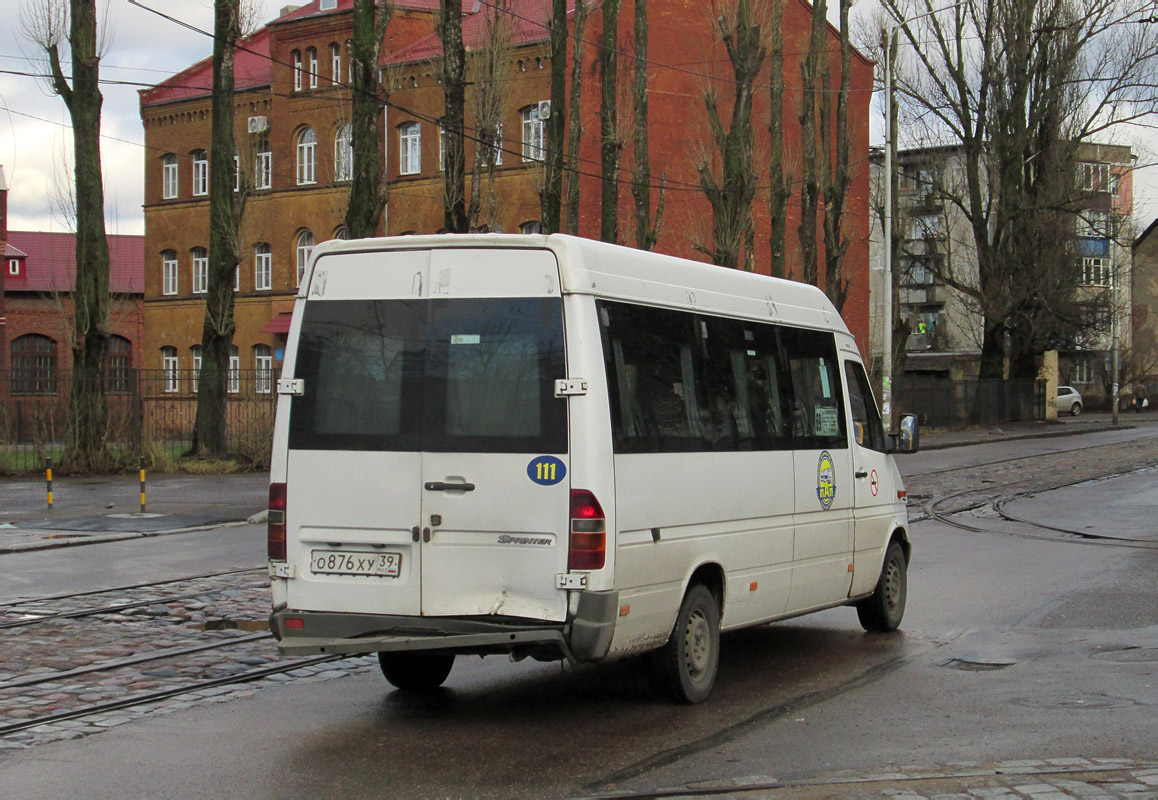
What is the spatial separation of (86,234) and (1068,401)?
5778cm

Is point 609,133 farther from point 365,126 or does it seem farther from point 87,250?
point 87,250

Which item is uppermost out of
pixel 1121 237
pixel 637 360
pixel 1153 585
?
pixel 1121 237

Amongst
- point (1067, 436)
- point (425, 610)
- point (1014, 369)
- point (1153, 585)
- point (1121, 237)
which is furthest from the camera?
point (1014, 369)

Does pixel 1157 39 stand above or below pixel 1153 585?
above

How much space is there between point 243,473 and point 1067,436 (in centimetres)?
3209

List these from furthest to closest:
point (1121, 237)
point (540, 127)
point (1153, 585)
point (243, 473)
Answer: point (1121, 237)
point (540, 127)
point (243, 473)
point (1153, 585)

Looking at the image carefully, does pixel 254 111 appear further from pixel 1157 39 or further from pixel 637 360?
pixel 637 360

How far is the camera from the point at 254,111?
170 feet

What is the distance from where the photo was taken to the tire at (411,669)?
8.11 metres

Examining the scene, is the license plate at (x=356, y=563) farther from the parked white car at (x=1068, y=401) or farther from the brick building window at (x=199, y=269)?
the parked white car at (x=1068, y=401)

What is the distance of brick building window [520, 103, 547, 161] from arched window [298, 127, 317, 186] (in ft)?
31.5

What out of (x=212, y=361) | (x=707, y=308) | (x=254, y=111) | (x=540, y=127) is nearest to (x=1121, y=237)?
(x=540, y=127)

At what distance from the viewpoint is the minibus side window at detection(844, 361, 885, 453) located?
10023mm

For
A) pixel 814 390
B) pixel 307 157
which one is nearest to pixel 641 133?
pixel 307 157
